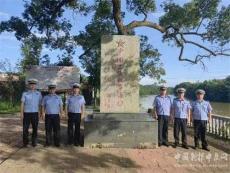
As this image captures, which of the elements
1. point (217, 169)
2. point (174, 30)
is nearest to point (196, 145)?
point (217, 169)

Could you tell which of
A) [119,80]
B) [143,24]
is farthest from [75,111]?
[143,24]

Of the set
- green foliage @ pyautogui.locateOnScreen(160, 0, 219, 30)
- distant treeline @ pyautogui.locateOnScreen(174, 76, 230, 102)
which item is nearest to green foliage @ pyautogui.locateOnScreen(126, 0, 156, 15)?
green foliage @ pyautogui.locateOnScreen(160, 0, 219, 30)

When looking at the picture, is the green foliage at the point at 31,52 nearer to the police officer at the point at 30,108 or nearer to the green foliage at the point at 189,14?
the green foliage at the point at 189,14

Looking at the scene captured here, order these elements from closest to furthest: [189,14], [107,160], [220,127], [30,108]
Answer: [107,160] → [30,108] → [220,127] → [189,14]

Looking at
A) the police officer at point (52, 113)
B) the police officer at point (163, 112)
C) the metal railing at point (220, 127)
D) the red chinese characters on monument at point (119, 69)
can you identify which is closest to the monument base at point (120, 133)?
the police officer at point (163, 112)

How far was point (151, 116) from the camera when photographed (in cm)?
1188

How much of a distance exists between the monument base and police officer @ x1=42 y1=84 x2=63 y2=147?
69cm

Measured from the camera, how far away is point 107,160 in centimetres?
953

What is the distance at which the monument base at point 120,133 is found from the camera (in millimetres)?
10922

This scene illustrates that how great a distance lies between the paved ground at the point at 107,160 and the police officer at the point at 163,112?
0.46m

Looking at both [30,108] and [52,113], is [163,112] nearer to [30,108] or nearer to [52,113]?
[52,113]

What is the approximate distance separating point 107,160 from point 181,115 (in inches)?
103

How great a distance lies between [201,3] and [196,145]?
9.18m

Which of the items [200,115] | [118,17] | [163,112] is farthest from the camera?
[118,17]
